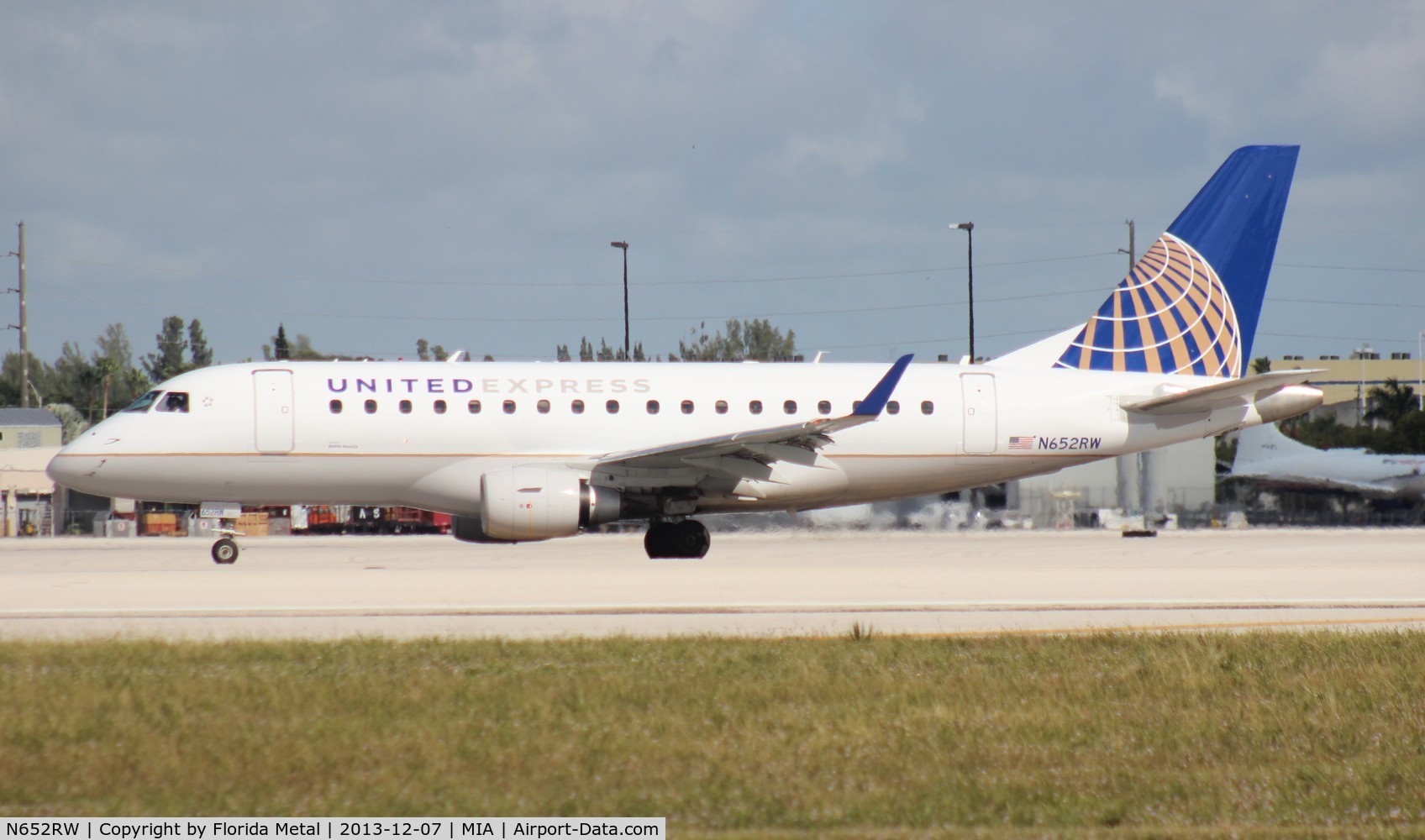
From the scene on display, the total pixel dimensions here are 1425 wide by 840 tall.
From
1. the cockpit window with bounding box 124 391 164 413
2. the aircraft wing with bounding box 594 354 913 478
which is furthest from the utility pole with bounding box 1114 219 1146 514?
the cockpit window with bounding box 124 391 164 413

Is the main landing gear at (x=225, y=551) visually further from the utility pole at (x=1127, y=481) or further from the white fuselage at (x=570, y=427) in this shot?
the utility pole at (x=1127, y=481)

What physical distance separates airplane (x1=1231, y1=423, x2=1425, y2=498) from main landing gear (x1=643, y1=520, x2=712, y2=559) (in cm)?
3420

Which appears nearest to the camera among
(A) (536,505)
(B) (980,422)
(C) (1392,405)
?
(A) (536,505)

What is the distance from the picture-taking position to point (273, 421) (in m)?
24.2

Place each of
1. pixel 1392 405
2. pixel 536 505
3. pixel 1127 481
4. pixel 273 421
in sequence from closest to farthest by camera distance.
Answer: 1. pixel 536 505
2. pixel 273 421
3. pixel 1127 481
4. pixel 1392 405

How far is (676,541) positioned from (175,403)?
376 inches

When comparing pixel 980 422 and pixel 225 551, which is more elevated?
pixel 980 422

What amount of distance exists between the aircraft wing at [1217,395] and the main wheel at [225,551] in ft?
57.5

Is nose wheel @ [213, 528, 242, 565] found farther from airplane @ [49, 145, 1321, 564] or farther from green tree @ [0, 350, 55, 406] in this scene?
green tree @ [0, 350, 55, 406]

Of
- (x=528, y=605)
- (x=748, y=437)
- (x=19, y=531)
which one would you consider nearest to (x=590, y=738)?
(x=528, y=605)

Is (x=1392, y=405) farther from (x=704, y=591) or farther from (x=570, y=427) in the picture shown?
(x=704, y=591)

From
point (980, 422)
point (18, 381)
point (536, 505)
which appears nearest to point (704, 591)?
point (536, 505)

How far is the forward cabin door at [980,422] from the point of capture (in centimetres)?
2672

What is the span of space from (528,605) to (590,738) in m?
7.98
